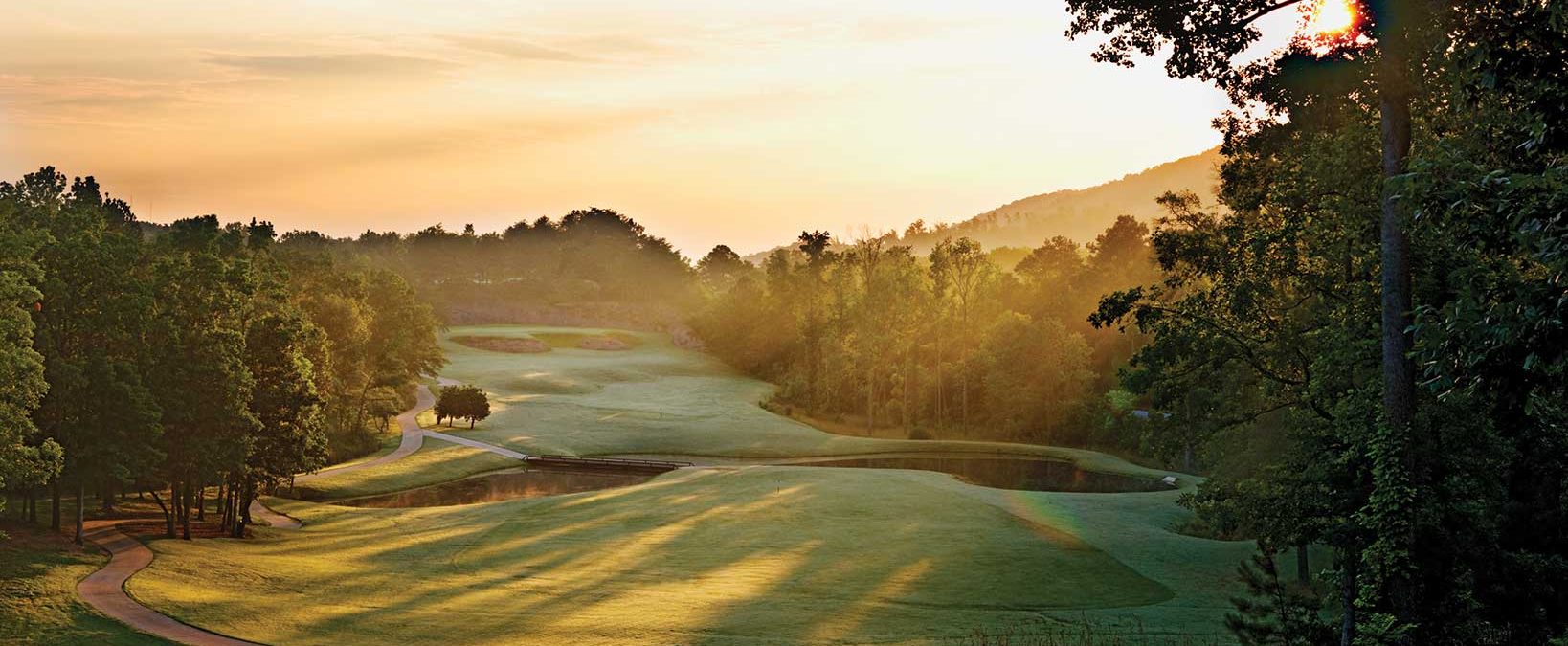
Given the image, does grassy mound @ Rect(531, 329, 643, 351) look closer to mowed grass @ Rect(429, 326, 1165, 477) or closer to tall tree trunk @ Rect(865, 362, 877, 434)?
mowed grass @ Rect(429, 326, 1165, 477)

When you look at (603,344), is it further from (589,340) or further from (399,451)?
(399,451)

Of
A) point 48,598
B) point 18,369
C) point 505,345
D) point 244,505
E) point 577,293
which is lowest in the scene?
point 48,598

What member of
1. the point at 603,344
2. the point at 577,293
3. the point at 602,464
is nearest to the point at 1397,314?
the point at 602,464

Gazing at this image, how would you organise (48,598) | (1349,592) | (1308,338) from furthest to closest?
1. (48,598)
2. (1308,338)
3. (1349,592)

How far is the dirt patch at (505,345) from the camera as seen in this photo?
420 ft

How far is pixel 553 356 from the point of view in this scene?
408 ft

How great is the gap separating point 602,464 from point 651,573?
35084mm

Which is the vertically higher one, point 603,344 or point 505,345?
point 603,344

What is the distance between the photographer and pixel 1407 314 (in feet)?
48.3

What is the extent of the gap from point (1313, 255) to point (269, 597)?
29130 mm

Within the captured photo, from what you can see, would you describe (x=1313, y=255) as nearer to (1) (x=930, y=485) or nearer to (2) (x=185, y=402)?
(1) (x=930, y=485)

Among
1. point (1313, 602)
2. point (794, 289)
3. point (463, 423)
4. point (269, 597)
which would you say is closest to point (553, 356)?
point (794, 289)

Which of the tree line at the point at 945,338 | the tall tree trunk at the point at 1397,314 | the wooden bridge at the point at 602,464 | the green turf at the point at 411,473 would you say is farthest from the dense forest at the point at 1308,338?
the tree line at the point at 945,338

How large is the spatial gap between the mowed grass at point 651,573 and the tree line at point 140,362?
11.5 feet
